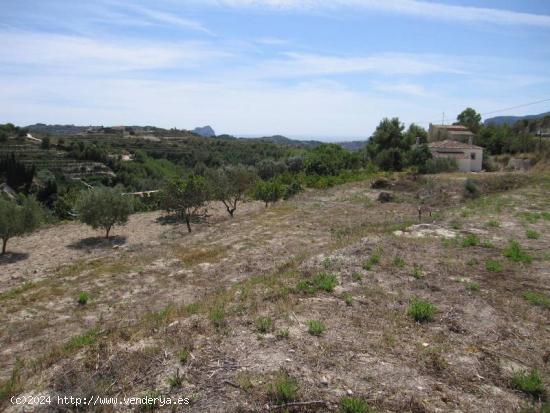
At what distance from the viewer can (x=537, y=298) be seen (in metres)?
7.19

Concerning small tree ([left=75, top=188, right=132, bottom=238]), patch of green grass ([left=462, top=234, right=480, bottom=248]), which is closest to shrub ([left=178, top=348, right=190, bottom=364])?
patch of green grass ([left=462, top=234, right=480, bottom=248])

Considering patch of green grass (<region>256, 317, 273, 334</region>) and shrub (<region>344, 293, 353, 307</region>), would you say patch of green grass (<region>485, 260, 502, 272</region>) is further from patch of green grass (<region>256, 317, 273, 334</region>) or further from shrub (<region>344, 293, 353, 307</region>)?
patch of green grass (<region>256, 317, 273, 334</region>)

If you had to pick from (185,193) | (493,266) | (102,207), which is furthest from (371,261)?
(102,207)

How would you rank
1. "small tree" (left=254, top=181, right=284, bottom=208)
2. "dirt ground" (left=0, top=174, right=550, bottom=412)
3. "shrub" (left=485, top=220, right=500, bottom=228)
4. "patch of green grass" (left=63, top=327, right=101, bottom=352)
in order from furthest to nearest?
"small tree" (left=254, top=181, right=284, bottom=208)
"shrub" (left=485, top=220, right=500, bottom=228)
"patch of green grass" (left=63, top=327, right=101, bottom=352)
"dirt ground" (left=0, top=174, right=550, bottom=412)

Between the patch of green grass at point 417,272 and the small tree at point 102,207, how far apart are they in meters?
19.2

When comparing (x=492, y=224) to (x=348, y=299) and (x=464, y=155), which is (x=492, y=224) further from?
(x=464, y=155)

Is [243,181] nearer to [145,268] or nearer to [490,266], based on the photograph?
[145,268]

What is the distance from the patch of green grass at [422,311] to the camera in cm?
657

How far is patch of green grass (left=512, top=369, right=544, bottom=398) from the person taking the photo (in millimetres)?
4652

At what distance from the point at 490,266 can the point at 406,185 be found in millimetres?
17762

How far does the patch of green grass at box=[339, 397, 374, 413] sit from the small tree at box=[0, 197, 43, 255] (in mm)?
21380

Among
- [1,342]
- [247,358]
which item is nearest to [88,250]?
[1,342]

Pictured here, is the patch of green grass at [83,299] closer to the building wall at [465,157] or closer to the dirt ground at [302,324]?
the dirt ground at [302,324]

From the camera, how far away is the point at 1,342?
8.05 metres
